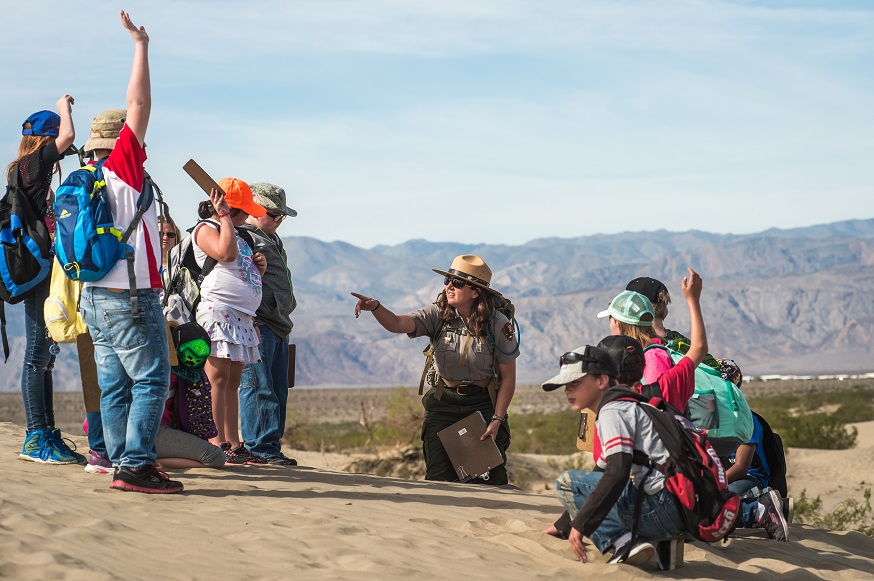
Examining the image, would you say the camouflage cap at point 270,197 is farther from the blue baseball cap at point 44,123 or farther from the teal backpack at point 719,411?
the teal backpack at point 719,411

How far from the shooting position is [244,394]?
28.1 ft

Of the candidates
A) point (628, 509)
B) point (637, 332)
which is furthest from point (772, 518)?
point (628, 509)

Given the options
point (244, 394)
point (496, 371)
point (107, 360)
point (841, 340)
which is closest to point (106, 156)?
point (107, 360)

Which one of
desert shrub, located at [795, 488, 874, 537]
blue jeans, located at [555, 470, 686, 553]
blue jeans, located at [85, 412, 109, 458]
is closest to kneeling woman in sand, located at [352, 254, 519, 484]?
blue jeans, located at [85, 412, 109, 458]

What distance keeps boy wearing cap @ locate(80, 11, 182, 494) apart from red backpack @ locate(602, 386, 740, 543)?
2.61m

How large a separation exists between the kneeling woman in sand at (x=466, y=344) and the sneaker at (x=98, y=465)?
77.6 inches

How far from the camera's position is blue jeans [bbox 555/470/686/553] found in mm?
5527

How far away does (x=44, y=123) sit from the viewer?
7215mm

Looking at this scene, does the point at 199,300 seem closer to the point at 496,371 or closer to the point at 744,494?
the point at 496,371

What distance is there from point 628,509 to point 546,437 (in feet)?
79.0

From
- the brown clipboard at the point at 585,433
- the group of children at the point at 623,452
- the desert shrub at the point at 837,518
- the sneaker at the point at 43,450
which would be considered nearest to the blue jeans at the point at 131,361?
the sneaker at the point at 43,450

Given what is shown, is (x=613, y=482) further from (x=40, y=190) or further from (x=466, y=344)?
(x=40, y=190)

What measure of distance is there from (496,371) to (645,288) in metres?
1.44

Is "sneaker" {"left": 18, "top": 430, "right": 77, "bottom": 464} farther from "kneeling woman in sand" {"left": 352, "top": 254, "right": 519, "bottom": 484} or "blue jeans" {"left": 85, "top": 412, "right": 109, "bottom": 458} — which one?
"kneeling woman in sand" {"left": 352, "top": 254, "right": 519, "bottom": 484}
